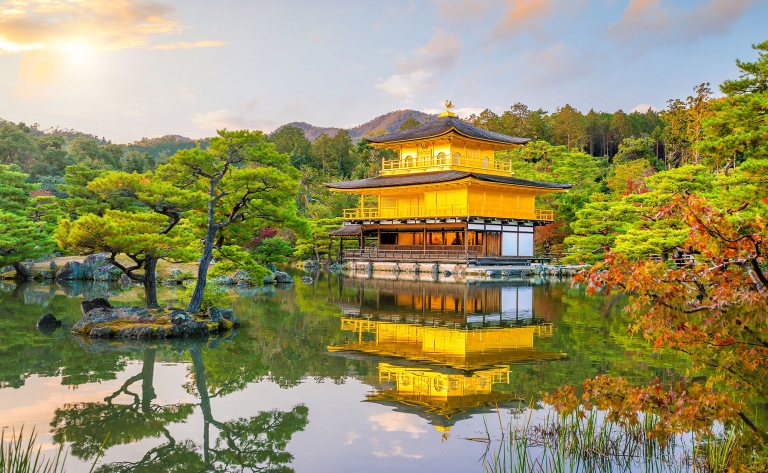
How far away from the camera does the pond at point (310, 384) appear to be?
6254 mm

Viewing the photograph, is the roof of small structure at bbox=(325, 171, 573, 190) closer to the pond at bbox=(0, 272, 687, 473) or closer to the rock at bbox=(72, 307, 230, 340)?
the pond at bbox=(0, 272, 687, 473)

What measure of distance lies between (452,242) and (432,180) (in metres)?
4.59

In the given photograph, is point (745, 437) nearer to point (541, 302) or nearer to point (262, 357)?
point (262, 357)

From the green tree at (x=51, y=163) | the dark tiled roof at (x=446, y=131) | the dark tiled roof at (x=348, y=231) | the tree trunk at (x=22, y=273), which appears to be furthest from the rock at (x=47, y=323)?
the green tree at (x=51, y=163)

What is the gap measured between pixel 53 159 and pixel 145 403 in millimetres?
57544

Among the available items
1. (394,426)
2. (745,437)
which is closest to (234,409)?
(394,426)

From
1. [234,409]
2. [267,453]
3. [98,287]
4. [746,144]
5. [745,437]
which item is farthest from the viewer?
[98,287]

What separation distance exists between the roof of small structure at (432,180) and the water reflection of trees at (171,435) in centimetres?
2738

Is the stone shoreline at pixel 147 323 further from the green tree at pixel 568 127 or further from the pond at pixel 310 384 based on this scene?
the green tree at pixel 568 127

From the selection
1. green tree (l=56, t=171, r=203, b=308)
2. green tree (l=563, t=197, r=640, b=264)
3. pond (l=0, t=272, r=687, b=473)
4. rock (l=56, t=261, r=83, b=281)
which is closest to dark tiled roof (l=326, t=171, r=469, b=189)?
green tree (l=563, t=197, r=640, b=264)

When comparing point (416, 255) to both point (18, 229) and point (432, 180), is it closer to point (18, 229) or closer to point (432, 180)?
point (432, 180)

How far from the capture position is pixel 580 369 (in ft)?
32.7

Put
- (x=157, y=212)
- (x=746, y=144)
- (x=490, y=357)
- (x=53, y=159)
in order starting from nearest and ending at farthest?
1. (x=490, y=357)
2. (x=157, y=212)
3. (x=746, y=144)
4. (x=53, y=159)

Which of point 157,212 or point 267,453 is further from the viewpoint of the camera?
point 157,212
